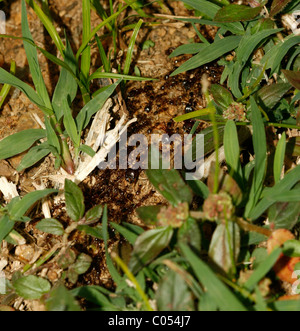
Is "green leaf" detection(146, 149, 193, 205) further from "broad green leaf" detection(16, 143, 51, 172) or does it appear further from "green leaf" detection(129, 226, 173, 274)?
"broad green leaf" detection(16, 143, 51, 172)

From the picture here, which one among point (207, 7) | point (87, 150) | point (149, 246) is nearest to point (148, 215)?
point (149, 246)

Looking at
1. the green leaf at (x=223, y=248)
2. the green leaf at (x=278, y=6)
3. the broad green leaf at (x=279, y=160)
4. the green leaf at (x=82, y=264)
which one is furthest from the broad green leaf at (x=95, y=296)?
the green leaf at (x=278, y=6)

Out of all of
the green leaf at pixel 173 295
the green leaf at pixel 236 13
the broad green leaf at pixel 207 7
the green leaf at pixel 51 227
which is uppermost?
the broad green leaf at pixel 207 7

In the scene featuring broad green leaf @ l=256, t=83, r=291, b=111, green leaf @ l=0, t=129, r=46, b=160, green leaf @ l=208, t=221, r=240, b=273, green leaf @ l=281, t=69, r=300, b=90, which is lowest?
green leaf @ l=208, t=221, r=240, b=273

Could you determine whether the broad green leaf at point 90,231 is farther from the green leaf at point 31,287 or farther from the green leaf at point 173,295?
the green leaf at point 173,295

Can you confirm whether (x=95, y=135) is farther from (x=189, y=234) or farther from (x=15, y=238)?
(x=189, y=234)

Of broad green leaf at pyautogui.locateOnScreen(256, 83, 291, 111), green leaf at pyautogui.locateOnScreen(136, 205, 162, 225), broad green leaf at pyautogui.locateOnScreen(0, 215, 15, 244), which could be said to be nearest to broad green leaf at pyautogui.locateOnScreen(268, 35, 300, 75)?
broad green leaf at pyautogui.locateOnScreen(256, 83, 291, 111)
